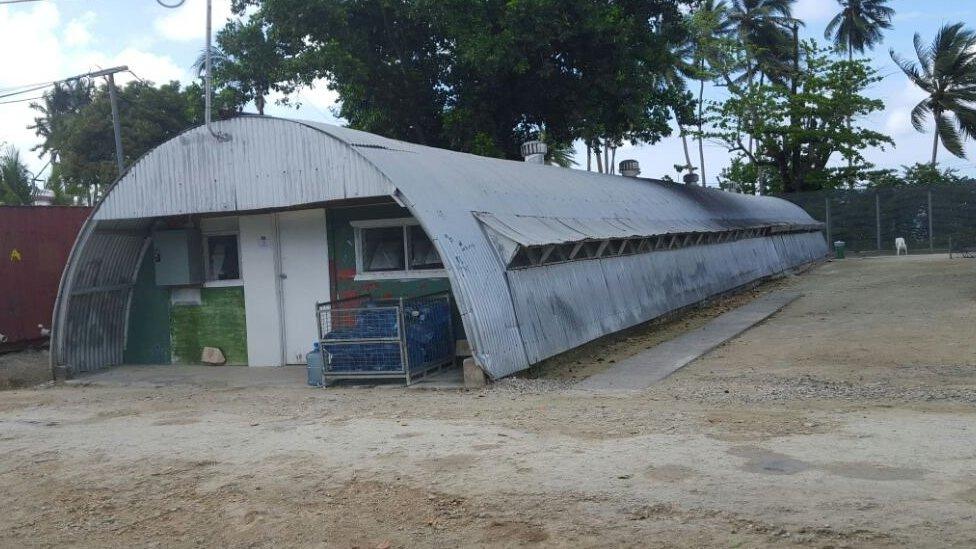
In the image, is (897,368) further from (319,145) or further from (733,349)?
(319,145)

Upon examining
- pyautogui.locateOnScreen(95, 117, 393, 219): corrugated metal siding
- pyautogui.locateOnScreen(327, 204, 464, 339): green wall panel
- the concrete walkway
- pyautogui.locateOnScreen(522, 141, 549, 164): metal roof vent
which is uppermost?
pyautogui.locateOnScreen(522, 141, 549, 164): metal roof vent

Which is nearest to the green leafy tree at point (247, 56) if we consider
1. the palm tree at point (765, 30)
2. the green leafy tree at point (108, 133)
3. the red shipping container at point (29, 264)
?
the red shipping container at point (29, 264)

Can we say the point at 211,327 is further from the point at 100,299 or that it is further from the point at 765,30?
the point at 765,30

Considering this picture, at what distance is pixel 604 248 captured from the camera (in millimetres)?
14109

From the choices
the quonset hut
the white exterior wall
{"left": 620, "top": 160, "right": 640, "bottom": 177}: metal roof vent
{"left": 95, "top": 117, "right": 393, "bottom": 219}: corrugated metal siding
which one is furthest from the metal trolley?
{"left": 620, "top": 160, "right": 640, "bottom": 177}: metal roof vent

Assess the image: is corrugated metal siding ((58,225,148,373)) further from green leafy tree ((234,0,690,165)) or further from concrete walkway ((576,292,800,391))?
green leafy tree ((234,0,690,165))

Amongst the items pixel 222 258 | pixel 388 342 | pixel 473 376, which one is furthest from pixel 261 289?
pixel 473 376

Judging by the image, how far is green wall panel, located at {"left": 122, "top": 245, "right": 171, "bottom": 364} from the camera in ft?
45.6

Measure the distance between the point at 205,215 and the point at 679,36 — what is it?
20061mm

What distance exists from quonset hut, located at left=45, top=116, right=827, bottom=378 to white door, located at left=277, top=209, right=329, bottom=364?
24mm

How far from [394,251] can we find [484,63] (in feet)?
45.0

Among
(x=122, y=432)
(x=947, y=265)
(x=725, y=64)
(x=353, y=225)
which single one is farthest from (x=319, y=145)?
(x=725, y=64)

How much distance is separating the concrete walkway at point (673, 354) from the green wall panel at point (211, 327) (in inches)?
239

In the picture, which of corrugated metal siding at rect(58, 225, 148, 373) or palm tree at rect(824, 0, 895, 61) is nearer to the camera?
corrugated metal siding at rect(58, 225, 148, 373)
